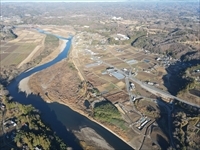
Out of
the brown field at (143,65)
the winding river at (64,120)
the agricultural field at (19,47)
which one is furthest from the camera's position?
the agricultural field at (19,47)

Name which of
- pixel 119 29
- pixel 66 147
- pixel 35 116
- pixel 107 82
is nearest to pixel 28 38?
pixel 119 29

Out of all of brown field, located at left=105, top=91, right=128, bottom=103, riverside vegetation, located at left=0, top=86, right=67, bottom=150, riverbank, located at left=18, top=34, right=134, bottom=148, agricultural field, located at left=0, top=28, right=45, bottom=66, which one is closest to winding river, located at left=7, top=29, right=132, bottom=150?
riverbank, located at left=18, top=34, right=134, bottom=148

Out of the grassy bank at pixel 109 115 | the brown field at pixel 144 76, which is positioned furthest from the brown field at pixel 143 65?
the grassy bank at pixel 109 115

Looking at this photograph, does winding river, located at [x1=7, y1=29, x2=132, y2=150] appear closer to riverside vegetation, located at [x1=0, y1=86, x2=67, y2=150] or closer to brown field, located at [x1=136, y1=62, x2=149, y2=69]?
riverside vegetation, located at [x1=0, y1=86, x2=67, y2=150]

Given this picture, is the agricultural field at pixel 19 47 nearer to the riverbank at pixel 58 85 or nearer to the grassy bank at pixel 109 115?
the riverbank at pixel 58 85

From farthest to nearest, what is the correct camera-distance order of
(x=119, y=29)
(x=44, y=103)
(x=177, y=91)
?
(x=119, y=29), (x=177, y=91), (x=44, y=103)

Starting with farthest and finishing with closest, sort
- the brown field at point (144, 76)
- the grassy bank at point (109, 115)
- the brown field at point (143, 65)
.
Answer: the brown field at point (143, 65), the brown field at point (144, 76), the grassy bank at point (109, 115)

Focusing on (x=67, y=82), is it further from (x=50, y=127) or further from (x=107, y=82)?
(x=50, y=127)

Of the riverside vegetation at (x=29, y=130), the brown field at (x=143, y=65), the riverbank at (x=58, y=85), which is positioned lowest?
the brown field at (x=143, y=65)

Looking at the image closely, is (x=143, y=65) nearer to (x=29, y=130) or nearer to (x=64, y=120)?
(x=64, y=120)

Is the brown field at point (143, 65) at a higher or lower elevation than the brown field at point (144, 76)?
lower
